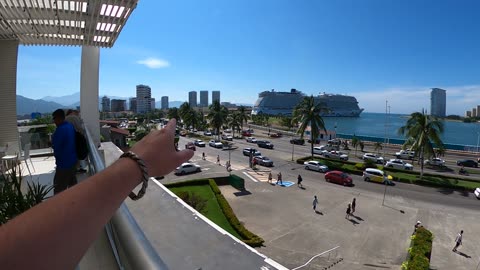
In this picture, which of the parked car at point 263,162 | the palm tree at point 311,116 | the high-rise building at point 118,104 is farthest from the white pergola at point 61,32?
the high-rise building at point 118,104

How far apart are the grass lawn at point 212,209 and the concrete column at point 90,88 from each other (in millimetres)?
7217

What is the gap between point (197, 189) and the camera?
21469mm

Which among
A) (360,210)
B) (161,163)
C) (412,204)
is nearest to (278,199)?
(360,210)

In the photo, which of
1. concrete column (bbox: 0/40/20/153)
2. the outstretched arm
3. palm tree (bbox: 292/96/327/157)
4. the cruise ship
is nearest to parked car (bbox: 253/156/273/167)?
palm tree (bbox: 292/96/327/157)

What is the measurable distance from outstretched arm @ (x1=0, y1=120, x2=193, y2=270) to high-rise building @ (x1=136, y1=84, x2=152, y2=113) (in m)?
194

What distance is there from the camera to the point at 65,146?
3752 millimetres

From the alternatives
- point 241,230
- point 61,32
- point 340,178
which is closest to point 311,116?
point 340,178

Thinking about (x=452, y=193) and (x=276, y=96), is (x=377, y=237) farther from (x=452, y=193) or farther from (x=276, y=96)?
(x=276, y=96)

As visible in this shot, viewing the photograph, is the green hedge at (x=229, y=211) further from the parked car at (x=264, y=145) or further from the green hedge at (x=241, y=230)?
the parked car at (x=264, y=145)

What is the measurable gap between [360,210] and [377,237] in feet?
13.0

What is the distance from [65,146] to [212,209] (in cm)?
1412

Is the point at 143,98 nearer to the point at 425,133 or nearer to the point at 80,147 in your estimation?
the point at 425,133

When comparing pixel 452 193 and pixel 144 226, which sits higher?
pixel 144 226

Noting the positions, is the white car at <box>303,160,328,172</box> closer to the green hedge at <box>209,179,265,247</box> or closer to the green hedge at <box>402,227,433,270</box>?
the green hedge at <box>209,179,265,247</box>
